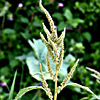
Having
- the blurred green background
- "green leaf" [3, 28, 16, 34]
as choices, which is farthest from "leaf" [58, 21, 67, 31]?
"green leaf" [3, 28, 16, 34]

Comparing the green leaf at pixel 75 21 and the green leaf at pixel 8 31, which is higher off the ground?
the green leaf at pixel 8 31

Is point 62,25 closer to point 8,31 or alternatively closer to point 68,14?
point 68,14

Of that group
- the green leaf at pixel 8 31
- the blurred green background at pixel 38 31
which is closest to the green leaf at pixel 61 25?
the blurred green background at pixel 38 31

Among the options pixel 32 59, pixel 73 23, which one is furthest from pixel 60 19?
pixel 32 59

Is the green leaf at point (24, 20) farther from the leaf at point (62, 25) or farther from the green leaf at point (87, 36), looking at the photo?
the green leaf at point (87, 36)

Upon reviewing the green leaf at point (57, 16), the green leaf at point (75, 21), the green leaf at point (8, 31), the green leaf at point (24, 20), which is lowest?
the green leaf at point (75, 21)

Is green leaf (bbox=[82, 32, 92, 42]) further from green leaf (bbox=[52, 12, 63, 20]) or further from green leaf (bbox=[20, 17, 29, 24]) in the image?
green leaf (bbox=[20, 17, 29, 24])

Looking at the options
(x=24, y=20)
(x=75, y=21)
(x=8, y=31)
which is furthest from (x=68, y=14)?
(x=8, y=31)

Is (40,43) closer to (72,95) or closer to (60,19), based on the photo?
(60,19)
